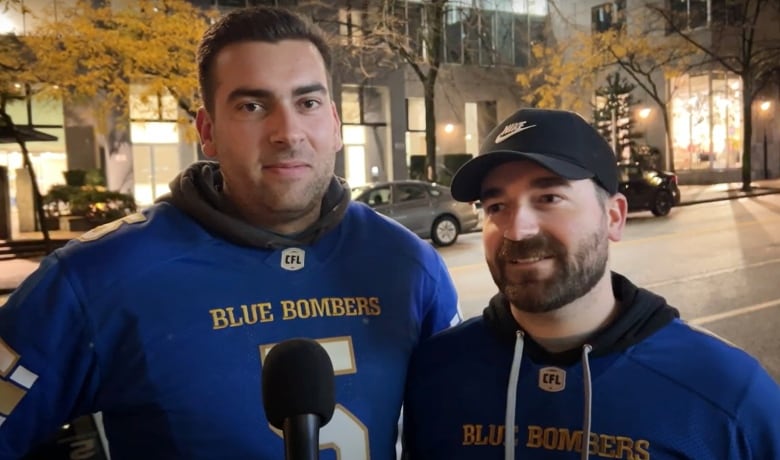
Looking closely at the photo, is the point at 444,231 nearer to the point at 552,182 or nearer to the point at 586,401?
the point at 552,182

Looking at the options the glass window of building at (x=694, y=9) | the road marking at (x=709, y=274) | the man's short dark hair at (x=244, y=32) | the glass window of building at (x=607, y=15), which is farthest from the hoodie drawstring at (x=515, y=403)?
the glass window of building at (x=607, y=15)

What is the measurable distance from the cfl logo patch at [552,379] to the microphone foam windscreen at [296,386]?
0.80m

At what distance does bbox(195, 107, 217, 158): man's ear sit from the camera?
84.6 inches

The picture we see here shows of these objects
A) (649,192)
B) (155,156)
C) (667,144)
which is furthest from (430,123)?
(667,144)

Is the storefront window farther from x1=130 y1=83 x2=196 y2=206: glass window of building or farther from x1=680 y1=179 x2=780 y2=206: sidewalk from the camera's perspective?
x1=130 y1=83 x2=196 y2=206: glass window of building

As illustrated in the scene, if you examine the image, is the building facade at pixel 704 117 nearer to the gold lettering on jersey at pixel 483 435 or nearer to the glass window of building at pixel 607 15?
the glass window of building at pixel 607 15

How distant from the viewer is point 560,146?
6.55 ft

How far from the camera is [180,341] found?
1.92m

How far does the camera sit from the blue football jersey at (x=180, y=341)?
1871 millimetres

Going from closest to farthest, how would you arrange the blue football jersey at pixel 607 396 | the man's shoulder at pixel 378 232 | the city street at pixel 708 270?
the blue football jersey at pixel 607 396 → the man's shoulder at pixel 378 232 → the city street at pixel 708 270

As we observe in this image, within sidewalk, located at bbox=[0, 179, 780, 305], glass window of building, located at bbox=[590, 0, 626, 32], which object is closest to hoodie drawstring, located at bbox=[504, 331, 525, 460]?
sidewalk, located at bbox=[0, 179, 780, 305]

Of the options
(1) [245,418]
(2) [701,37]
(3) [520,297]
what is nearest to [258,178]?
(1) [245,418]

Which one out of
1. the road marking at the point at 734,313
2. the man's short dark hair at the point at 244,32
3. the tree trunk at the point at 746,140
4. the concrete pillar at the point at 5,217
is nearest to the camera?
the man's short dark hair at the point at 244,32

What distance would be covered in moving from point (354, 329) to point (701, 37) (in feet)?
124
